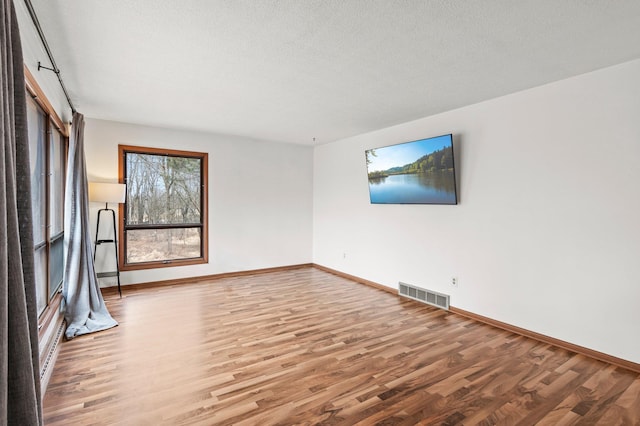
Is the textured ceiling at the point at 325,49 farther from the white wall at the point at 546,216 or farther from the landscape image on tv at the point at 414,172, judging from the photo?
the landscape image on tv at the point at 414,172

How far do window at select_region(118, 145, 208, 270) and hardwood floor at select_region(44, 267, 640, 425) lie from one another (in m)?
1.34

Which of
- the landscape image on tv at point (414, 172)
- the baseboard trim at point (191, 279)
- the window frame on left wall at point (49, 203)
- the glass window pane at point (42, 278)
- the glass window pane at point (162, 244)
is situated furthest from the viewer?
the glass window pane at point (162, 244)

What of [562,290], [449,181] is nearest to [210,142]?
[449,181]

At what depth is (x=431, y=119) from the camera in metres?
4.44

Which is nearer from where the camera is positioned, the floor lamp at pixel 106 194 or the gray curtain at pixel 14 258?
the gray curtain at pixel 14 258

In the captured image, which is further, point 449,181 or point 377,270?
point 377,270

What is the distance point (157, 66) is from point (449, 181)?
3.36m

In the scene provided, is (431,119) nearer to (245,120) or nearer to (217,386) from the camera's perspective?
(245,120)

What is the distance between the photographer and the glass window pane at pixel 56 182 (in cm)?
333

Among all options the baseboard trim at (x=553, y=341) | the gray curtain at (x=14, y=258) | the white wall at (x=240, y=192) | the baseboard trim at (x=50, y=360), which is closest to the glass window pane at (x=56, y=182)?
the white wall at (x=240, y=192)

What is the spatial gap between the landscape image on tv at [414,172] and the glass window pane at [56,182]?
3945mm

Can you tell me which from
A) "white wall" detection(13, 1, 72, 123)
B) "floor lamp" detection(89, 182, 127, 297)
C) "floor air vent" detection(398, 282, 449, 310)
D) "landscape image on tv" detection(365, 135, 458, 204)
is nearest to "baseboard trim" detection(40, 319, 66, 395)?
"floor lamp" detection(89, 182, 127, 297)

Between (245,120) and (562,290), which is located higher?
(245,120)

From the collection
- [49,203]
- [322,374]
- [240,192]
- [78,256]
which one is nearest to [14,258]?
[322,374]
